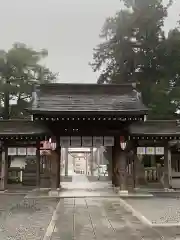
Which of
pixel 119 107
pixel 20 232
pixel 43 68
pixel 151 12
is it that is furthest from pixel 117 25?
pixel 20 232

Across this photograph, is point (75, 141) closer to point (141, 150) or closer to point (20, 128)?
point (20, 128)

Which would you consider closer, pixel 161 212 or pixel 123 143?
pixel 161 212

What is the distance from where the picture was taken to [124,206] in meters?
16.3

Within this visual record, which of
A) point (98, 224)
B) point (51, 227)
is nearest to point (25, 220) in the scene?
point (51, 227)

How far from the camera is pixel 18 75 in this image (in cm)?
4228

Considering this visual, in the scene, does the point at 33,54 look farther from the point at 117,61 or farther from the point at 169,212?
the point at 169,212

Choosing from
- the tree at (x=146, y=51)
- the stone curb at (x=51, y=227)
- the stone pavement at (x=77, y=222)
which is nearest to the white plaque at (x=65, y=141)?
the stone pavement at (x=77, y=222)

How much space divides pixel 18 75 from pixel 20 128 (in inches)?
730

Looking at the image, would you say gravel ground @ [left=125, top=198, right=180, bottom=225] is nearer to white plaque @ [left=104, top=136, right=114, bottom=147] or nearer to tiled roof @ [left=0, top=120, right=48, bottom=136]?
white plaque @ [left=104, top=136, right=114, bottom=147]

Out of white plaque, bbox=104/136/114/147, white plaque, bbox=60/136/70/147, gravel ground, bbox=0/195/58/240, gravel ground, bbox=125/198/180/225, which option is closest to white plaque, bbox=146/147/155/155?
white plaque, bbox=104/136/114/147

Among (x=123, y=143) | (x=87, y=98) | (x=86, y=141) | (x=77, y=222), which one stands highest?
(x=87, y=98)

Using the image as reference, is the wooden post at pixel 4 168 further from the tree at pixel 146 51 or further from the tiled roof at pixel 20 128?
the tree at pixel 146 51

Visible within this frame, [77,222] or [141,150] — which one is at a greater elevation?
[141,150]

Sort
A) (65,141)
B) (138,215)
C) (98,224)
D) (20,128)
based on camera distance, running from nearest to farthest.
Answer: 1. (98,224)
2. (138,215)
3. (65,141)
4. (20,128)
